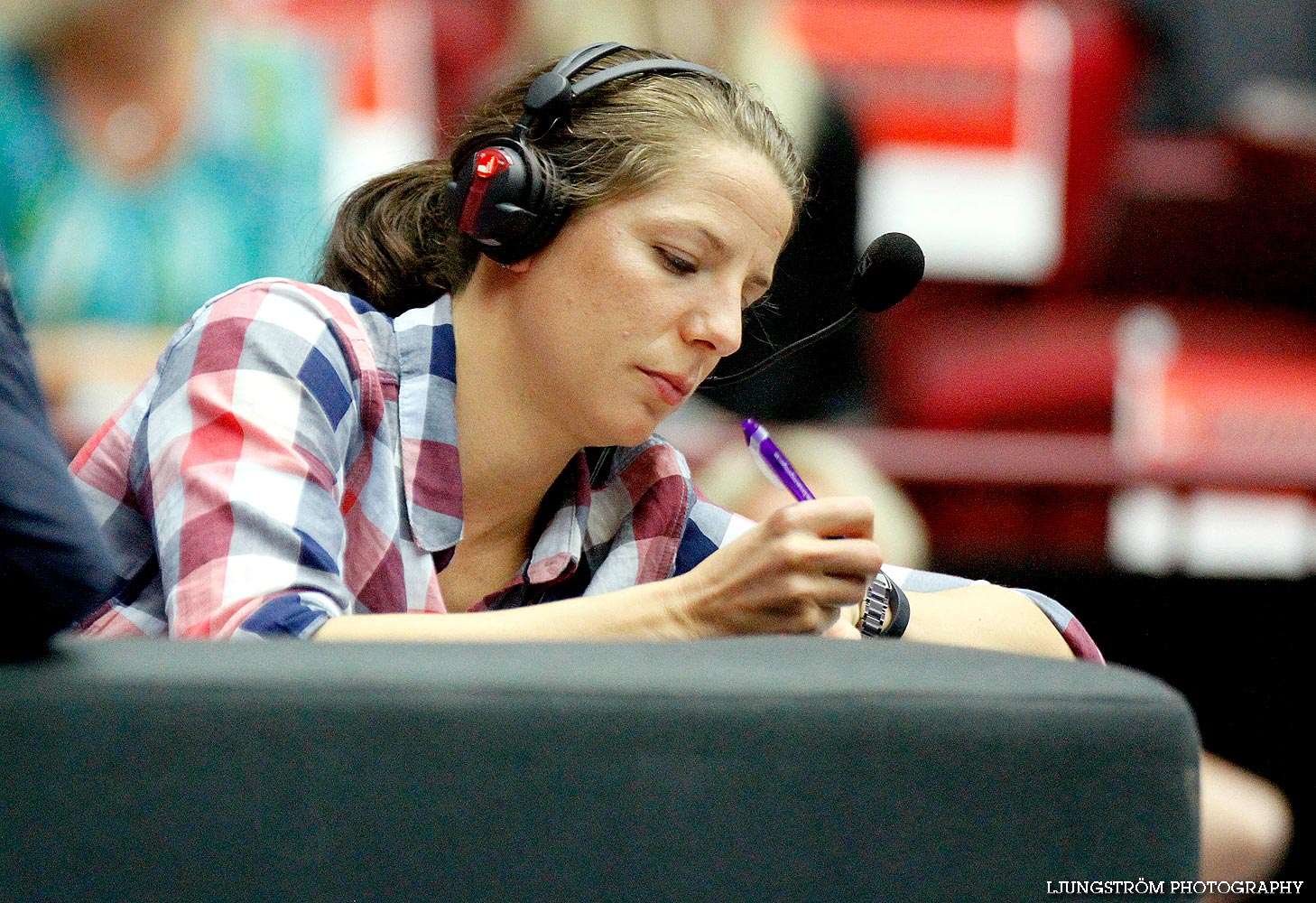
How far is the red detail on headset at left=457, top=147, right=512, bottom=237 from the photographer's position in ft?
3.05

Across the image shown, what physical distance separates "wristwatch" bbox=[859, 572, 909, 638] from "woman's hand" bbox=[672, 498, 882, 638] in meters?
0.16

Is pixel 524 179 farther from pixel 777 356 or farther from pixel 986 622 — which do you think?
pixel 986 622

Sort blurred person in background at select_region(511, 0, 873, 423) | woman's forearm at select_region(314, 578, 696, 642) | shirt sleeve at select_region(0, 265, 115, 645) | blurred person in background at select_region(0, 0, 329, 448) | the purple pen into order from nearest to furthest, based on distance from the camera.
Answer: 1. shirt sleeve at select_region(0, 265, 115, 645)
2. woman's forearm at select_region(314, 578, 696, 642)
3. the purple pen
4. blurred person in background at select_region(0, 0, 329, 448)
5. blurred person in background at select_region(511, 0, 873, 423)

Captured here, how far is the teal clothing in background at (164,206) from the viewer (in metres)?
1.98

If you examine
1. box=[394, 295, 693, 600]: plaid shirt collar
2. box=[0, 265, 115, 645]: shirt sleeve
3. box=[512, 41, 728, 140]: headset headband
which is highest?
box=[512, 41, 728, 140]: headset headband

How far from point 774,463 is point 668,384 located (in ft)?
0.32

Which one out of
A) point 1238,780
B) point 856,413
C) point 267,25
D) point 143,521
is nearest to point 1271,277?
point 856,413

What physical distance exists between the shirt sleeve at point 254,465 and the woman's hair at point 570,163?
17 cm

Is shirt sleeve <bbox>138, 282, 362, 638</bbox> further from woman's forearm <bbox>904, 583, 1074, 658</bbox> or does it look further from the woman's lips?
woman's forearm <bbox>904, 583, 1074, 658</bbox>

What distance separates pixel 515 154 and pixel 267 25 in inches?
63.9

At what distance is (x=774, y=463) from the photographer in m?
0.88

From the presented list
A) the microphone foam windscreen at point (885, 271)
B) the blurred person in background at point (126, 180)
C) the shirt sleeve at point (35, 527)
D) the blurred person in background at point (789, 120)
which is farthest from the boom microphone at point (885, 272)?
the blurred person in background at point (126, 180)

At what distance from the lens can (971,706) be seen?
1.91 ft

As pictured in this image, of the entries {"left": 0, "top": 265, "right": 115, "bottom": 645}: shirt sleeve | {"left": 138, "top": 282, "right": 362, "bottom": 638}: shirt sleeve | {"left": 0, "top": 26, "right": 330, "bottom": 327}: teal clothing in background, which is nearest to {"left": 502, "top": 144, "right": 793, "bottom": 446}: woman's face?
{"left": 138, "top": 282, "right": 362, "bottom": 638}: shirt sleeve
